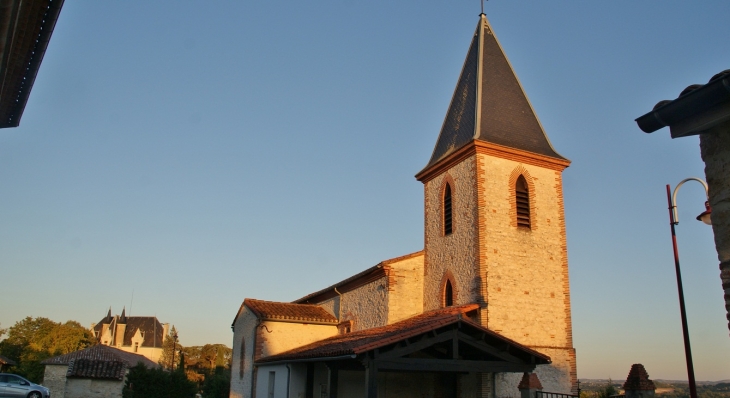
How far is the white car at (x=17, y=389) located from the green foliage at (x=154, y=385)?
17.9ft

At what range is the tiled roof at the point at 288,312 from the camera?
23172 millimetres

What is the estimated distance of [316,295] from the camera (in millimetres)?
26500

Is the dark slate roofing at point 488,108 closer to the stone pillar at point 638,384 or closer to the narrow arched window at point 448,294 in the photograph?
the narrow arched window at point 448,294

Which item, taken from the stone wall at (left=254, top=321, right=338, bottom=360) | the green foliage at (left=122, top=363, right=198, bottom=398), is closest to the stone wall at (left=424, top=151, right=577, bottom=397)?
the stone wall at (left=254, top=321, right=338, bottom=360)

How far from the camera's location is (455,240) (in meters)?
18.5

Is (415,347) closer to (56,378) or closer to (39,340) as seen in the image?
(56,378)

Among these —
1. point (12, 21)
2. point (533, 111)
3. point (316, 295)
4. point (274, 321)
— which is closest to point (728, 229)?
point (12, 21)

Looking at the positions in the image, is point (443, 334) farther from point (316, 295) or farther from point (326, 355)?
point (316, 295)

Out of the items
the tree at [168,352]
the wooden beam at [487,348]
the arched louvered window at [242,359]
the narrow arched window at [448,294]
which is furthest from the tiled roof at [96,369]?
the tree at [168,352]

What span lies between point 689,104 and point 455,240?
43.9 ft

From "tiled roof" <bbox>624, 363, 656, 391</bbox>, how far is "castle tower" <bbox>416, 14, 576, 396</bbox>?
440 cm

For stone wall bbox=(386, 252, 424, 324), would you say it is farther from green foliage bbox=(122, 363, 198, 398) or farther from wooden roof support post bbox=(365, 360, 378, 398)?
green foliage bbox=(122, 363, 198, 398)

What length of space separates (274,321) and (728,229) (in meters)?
19.8

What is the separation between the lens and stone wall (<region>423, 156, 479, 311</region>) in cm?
1741
